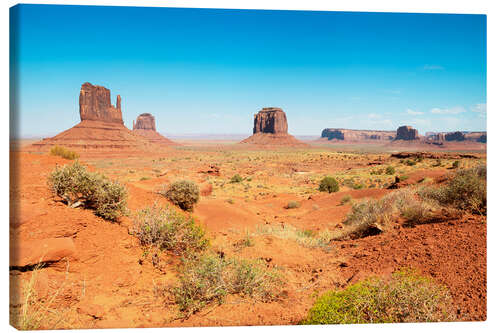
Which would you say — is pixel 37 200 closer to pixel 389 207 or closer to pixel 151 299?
pixel 151 299

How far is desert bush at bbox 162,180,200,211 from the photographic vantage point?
9.84 metres

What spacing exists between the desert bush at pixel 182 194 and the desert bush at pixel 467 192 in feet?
25.2

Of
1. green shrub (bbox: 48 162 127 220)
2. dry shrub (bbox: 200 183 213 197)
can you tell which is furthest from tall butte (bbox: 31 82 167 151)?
green shrub (bbox: 48 162 127 220)

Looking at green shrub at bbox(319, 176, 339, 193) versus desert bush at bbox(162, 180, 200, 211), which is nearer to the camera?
desert bush at bbox(162, 180, 200, 211)

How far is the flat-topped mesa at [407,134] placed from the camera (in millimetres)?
88794

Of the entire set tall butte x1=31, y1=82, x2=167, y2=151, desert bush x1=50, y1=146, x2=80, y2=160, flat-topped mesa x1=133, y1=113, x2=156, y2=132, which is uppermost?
flat-topped mesa x1=133, y1=113, x2=156, y2=132

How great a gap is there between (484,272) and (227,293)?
147 inches

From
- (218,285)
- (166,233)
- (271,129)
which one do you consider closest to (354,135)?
(271,129)

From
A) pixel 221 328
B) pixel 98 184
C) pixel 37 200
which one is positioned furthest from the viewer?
pixel 98 184

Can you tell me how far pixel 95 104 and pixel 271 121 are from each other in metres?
72.8

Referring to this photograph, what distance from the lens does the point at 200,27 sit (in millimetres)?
4984

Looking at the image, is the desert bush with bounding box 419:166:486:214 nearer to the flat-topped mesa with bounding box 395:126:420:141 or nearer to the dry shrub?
the dry shrub

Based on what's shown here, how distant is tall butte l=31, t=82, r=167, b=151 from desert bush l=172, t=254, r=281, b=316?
67647mm
